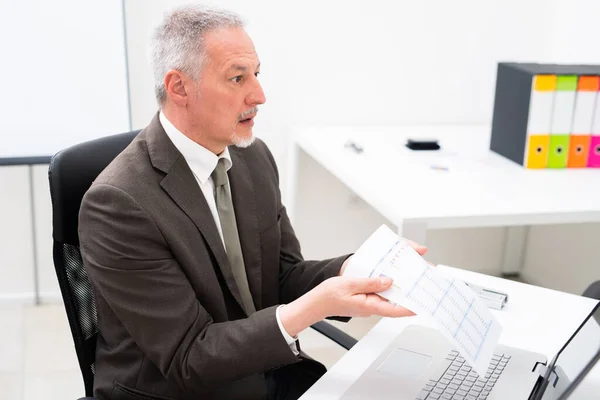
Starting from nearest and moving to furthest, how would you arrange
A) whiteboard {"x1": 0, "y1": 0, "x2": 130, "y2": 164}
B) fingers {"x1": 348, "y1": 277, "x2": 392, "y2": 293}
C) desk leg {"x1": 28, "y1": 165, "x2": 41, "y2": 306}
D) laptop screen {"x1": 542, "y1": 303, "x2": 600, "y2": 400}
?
laptop screen {"x1": 542, "y1": 303, "x2": 600, "y2": 400}, fingers {"x1": 348, "y1": 277, "x2": 392, "y2": 293}, whiteboard {"x1": 0, "y1": 0, "x2": 130, "y2": 164}, desk leg {"x1": 28, "y1": 165, "x2": 41, "y2": 306}

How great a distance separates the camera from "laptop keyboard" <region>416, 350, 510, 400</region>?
49.2 inches

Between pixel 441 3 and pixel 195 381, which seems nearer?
pixel 195 381

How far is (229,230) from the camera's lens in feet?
4.99

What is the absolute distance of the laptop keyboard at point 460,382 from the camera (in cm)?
125

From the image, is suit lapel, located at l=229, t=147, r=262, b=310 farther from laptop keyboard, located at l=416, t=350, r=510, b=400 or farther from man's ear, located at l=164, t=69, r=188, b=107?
laptop keyboard, located at l=416, t=350, r=510, b=400

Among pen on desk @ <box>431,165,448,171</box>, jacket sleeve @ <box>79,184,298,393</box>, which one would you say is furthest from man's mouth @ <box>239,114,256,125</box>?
pen on desk @ <box>431,165,448,171</box>

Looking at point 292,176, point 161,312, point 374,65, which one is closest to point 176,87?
point 161,312

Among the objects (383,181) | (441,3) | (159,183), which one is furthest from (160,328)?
(441,3)

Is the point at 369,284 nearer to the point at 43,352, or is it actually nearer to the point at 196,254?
the point at 196,254

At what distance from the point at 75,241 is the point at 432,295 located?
2.33 feet

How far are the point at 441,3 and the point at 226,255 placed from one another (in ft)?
6.36

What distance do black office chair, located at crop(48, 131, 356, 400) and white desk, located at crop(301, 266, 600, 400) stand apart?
0.49 meters

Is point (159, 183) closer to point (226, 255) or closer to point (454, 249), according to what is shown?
point (226, 255)

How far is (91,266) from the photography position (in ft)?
4.44
